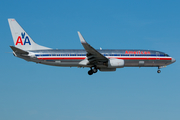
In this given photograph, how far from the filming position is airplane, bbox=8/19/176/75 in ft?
196

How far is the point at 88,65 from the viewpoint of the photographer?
6119cm

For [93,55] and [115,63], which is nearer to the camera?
[93,55]

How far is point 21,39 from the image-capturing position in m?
63.4

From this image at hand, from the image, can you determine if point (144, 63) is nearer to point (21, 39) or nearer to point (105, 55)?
point (105, 55)

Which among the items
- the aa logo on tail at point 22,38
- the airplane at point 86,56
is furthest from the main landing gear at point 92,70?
the aa logo on tail at point 22,38

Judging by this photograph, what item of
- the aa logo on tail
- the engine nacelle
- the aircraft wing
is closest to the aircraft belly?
the engine nacelle

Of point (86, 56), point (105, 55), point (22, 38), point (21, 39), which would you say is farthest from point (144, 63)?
point (21, 39)

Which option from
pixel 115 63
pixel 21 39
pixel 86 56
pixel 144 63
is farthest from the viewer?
pixel 21 39

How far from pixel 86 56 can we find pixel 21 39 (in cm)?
1348

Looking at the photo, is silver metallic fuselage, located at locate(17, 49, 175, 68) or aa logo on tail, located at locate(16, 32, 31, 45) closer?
silver metallic fuselage, located at locate(17, 49, 175, 68)

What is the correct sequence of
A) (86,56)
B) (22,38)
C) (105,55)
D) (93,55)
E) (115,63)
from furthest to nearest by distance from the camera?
1. (22,38)
2. (105,55)
3. (86,56)
4. (115,63)
5. (93,55)

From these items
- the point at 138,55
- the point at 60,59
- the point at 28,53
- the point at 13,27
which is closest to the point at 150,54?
the point at 138,55

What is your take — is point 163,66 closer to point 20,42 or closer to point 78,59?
point 78,59

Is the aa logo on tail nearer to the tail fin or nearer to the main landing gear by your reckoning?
the tail fin
